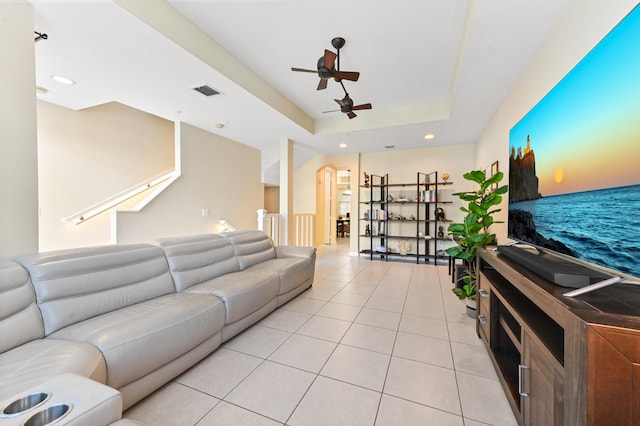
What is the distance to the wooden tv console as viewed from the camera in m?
0.68

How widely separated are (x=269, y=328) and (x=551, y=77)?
3.16 metres

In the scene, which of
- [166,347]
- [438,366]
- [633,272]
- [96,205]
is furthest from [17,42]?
[438,366]

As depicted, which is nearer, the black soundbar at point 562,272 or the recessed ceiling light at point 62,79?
the black soundbar at point 562,272

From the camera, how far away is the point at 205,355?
1.83 m

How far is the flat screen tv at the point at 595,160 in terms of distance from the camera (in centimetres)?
92

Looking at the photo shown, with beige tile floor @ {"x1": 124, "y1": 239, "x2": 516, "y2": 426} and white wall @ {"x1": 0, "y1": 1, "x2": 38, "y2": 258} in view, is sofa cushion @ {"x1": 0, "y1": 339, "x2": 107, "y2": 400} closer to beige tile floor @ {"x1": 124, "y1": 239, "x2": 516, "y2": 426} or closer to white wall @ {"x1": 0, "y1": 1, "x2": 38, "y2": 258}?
beige tile floor @ {"x1": 124, "y1": 239, "x2": 516, "y2": 426}

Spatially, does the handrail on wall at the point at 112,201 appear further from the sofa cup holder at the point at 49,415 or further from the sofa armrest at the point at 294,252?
the sofa cup holder at the point at 49,415

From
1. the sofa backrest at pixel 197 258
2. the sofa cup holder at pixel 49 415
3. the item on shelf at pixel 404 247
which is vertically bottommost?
the item on shelf at pixel 404 247

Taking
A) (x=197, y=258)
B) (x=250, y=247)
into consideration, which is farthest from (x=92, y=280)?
(x=250, y=247)

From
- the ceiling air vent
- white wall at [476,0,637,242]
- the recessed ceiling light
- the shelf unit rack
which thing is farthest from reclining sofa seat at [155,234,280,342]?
the shelf unit rack

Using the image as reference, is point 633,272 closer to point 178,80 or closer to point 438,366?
point 438,366

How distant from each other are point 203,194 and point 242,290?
3.26m

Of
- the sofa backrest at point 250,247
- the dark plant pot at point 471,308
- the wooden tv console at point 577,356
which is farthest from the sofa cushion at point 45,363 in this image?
the dark plant pot at point 471,308

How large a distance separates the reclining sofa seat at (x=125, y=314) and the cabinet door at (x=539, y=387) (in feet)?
6.21
